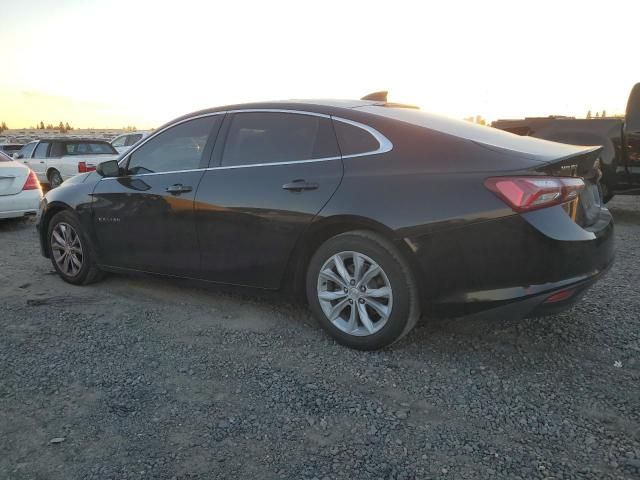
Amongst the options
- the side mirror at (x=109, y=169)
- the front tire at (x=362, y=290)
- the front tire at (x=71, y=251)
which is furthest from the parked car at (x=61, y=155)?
the front tire at (x=362, y=290)

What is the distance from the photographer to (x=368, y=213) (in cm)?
306

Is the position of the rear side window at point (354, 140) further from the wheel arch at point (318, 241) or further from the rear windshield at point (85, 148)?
the rear windshield at point (85, 148)

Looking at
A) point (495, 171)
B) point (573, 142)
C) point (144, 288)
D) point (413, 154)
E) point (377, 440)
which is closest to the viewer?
point (377, 440)

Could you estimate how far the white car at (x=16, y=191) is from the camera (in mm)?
7949

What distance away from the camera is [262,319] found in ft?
12.7

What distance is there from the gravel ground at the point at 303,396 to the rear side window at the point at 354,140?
51.1 inches

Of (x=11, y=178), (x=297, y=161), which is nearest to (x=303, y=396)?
(x=297, y=161)

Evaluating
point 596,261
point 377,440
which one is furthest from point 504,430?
point 596,261

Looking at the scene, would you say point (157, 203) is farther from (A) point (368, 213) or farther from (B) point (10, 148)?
(B) point (10, 148)

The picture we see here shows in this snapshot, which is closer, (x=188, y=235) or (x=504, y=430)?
(x=504, y=430)

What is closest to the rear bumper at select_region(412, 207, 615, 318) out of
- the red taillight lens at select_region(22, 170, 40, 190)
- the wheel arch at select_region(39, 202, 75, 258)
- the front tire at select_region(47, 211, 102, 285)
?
the front tire at select_region(47, 211, 102, 285)

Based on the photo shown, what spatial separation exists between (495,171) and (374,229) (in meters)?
0.77

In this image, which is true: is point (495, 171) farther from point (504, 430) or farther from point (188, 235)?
point (188, 235)

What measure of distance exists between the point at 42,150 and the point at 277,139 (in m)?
12.7
